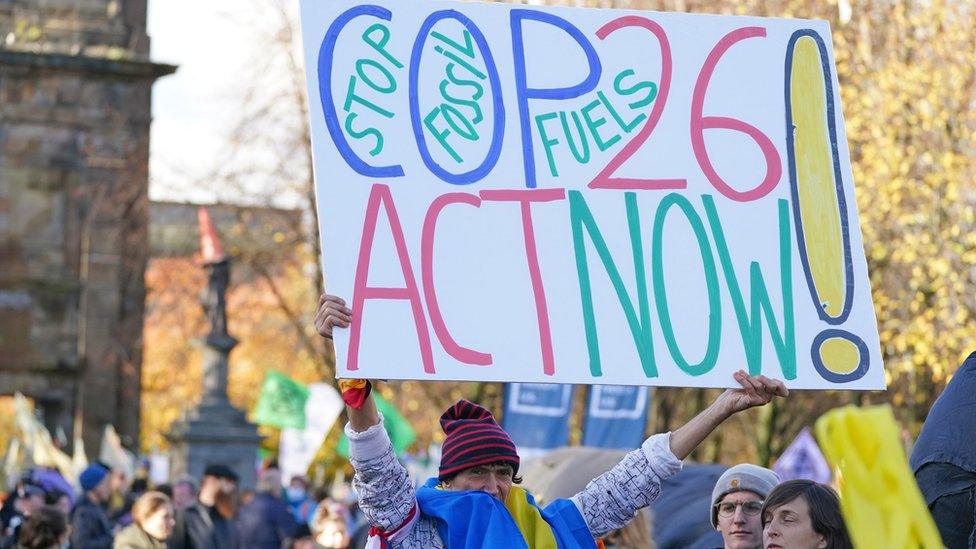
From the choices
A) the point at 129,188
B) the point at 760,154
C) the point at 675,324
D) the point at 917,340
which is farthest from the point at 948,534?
the point at 129,188

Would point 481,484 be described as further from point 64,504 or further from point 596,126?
point 64,504

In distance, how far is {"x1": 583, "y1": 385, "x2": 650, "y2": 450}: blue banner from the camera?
65.8 feet

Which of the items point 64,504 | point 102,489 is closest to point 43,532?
point 102,489

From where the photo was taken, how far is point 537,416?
790 inches

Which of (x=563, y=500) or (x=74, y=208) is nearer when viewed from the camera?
(x=563, y=500)

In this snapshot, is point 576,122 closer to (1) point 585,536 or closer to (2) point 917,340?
(1) point 585,536

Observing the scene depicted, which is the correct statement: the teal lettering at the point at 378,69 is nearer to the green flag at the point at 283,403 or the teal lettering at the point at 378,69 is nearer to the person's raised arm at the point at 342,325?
the person's raised arm at the point at 342,325

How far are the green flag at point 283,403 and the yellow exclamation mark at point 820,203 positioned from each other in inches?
789

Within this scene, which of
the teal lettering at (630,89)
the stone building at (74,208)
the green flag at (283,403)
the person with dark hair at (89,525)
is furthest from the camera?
the stone building at (74,208)

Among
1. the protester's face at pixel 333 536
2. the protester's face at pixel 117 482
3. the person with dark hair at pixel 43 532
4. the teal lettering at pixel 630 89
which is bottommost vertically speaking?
the protester's face at pixel 117 482

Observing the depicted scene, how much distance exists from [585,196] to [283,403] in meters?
20.4

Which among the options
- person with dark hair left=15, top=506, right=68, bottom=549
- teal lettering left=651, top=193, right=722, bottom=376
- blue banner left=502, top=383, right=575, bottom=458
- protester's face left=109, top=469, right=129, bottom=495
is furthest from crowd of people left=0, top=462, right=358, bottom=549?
teal lettering left=651, top=193, right=722, bottom=376

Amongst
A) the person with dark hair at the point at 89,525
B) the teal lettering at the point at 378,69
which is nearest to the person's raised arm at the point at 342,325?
the teal lettering at the point at 378,69

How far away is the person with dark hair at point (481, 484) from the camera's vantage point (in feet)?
15.6
